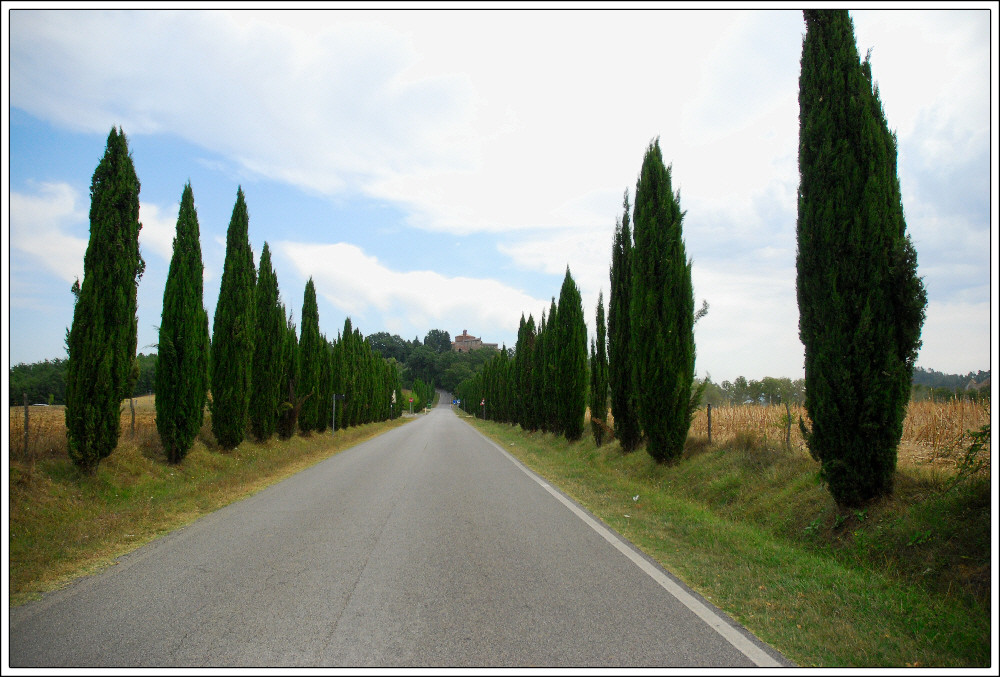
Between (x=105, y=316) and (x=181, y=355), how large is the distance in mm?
3043

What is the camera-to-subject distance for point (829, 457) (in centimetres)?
671

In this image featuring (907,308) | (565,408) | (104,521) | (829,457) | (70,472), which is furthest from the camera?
(565,408)

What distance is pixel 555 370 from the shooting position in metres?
26.0

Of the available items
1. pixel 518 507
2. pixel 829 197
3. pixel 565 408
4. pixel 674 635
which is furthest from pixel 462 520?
pixel 565 408

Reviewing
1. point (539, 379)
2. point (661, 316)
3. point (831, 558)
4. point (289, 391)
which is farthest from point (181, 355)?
point (539, 379)

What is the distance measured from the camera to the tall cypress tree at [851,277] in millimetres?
6336

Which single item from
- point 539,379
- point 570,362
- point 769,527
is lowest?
point 769,527

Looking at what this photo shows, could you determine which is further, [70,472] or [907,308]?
[70,472]

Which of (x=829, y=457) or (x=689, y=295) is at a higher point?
(x=689, y=295)

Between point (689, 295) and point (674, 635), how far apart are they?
10.2 m

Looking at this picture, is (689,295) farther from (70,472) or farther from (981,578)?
(70,472)

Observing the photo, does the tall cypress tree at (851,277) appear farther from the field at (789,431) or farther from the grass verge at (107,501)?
the grass verge at (107,501)

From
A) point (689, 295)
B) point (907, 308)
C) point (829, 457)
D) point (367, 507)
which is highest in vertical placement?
point (689, 295)

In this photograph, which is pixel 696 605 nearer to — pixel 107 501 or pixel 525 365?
pixel 107 501
